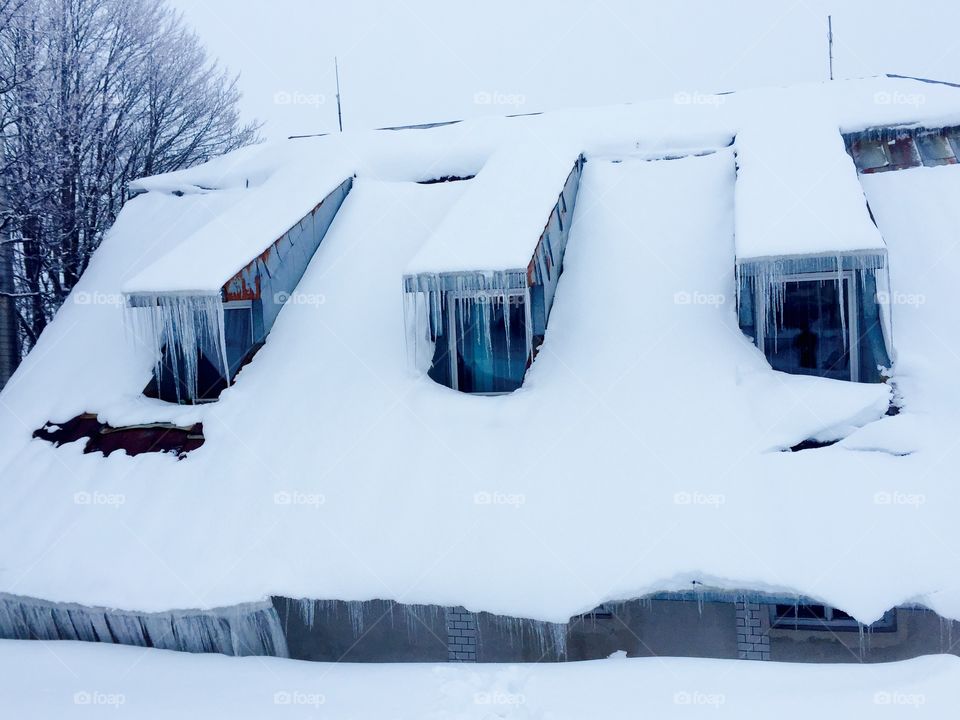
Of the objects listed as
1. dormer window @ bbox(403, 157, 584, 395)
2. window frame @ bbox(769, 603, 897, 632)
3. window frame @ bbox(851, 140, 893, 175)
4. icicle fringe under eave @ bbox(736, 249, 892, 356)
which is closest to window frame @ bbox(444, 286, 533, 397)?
dormer window @ bbox(403, 157, 584, 395)

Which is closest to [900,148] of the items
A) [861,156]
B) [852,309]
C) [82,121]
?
[861,156]

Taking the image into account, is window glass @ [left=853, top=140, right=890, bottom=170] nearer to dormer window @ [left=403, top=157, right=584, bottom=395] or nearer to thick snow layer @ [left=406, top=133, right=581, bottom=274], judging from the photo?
thick snow layer @ [left=406, top=133, right=581, bottom=274]

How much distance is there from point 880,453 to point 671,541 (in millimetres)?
1796

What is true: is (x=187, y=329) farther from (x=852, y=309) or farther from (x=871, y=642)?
(x=871, y=642)

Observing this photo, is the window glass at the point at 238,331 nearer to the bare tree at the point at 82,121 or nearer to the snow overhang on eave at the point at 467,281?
the snow overhang on eave at the point at 467,281

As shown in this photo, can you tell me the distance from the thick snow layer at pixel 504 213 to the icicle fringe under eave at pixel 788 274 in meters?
2.07

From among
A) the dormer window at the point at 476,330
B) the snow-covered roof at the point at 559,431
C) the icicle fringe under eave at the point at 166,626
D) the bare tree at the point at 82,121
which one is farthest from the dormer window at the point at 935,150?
the bare tree at the point at 82,121

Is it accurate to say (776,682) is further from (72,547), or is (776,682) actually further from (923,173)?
(923,173)

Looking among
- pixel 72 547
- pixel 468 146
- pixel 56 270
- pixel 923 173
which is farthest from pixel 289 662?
pixel 56 270

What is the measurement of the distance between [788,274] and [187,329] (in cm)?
588

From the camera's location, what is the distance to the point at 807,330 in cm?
643

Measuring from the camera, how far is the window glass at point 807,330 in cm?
634

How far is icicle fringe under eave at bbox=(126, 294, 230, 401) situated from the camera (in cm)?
686

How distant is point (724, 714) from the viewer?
436cm
